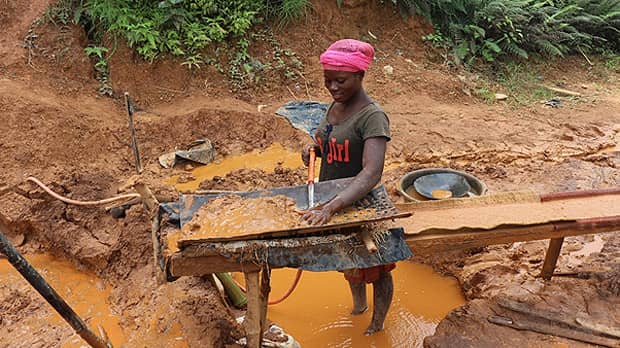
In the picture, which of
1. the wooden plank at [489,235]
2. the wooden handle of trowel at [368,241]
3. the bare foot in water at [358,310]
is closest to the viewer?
the wooden handle of trowel at [368,241]

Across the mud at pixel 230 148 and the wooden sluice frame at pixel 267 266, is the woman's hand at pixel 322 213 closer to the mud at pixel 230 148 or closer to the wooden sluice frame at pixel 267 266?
the wooden sluice frame at pixel 267 266

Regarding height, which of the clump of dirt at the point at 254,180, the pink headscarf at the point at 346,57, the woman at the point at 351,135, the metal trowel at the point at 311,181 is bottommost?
the clump of dirt at the point at 254,180

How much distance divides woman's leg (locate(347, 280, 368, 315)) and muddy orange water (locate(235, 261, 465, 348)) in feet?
0.14

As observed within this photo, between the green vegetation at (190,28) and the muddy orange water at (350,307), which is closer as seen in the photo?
the muddy orange water at (350,307)

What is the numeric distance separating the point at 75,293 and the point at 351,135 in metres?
2.50

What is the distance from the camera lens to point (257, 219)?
7.23 ft

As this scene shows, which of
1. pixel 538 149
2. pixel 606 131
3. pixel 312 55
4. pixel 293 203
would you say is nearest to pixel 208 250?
pixel 293 203

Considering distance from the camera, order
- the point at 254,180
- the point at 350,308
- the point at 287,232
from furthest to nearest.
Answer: the point at 254,180 < the point at 350,308 < the point at 287,232

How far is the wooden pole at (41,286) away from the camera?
71.8 inches

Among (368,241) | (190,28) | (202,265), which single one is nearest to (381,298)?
(368,241)

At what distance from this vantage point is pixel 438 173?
4.46m

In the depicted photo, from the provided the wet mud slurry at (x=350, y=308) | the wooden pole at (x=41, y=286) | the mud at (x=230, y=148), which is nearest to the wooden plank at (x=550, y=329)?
the mud at (x=230, y=148)

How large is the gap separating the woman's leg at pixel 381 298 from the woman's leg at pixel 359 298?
0.19 meters

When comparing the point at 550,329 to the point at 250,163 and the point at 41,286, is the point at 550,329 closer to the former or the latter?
the point at 41,286
